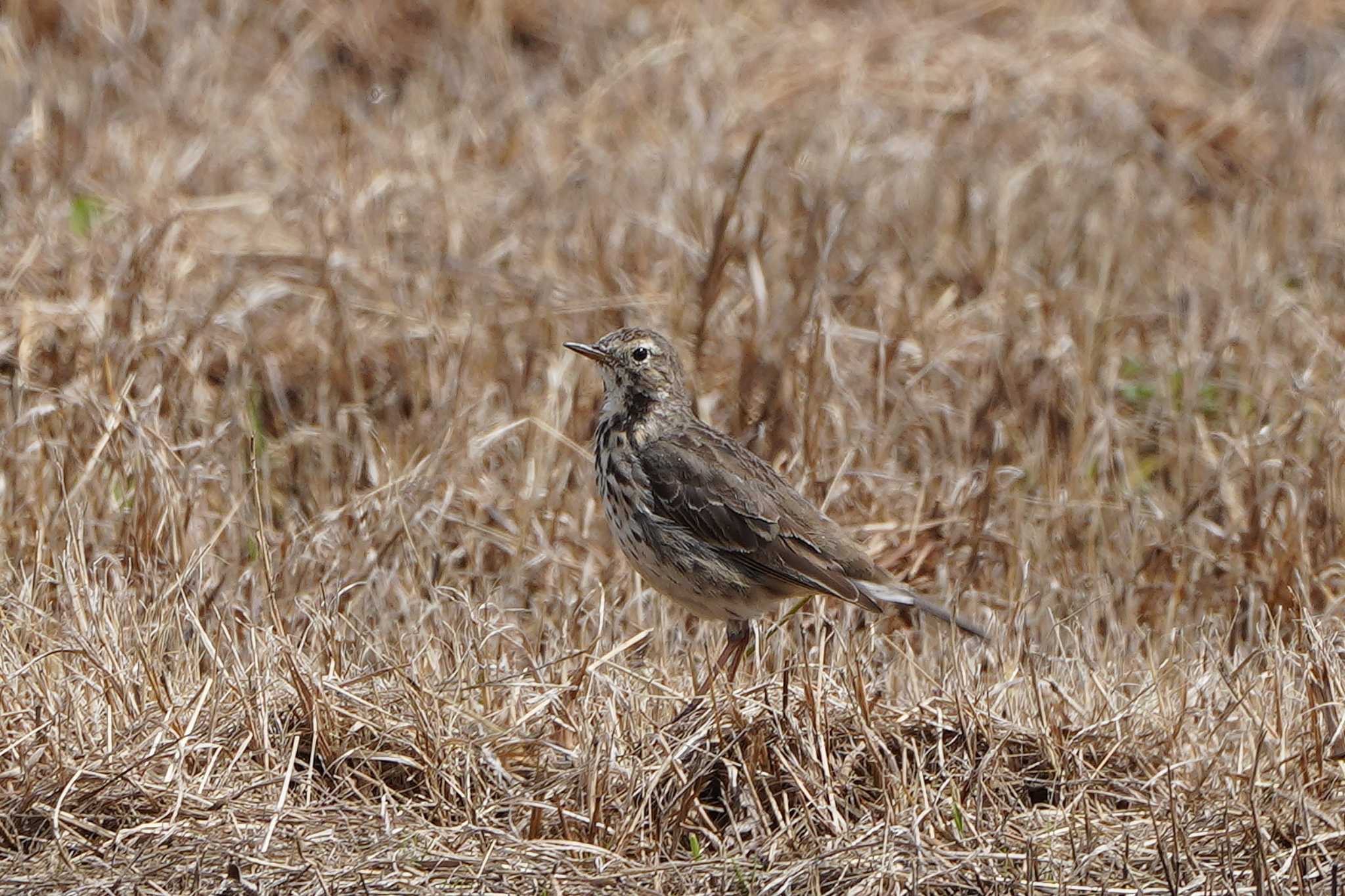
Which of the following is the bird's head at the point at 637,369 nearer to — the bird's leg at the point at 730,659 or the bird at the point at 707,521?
the bird at the point at 707,521

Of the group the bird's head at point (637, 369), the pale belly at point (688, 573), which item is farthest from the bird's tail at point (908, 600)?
the bird's head at point (637, 369)

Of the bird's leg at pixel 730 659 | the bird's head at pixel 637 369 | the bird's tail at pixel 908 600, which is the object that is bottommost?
the bird's tail at pixel 908 600

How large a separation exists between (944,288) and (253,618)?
3691mm

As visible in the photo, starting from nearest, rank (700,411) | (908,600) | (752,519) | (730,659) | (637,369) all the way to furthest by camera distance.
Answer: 1. (730,659)
2. (752,519)
3. (908,600)
4. (637,369)
5. (700,411)

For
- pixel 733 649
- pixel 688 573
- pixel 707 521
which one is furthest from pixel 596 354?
pixel 733 649

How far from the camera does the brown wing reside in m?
4.96

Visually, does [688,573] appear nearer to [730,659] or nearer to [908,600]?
[730,659]

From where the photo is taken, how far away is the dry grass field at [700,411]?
159 inches

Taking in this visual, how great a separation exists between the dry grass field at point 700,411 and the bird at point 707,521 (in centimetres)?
18

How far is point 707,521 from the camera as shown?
499cm

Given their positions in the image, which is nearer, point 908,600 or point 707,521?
point 707,521

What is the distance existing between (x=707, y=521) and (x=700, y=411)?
5.58 ft

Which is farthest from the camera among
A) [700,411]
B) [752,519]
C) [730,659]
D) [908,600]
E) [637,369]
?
[700,411]

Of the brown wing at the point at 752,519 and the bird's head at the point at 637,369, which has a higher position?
the bird's head at the point at 637,369
